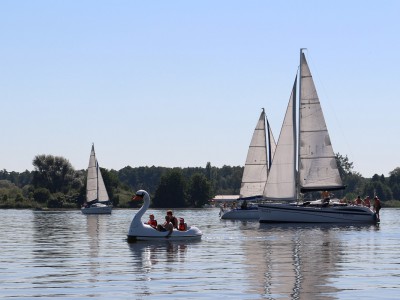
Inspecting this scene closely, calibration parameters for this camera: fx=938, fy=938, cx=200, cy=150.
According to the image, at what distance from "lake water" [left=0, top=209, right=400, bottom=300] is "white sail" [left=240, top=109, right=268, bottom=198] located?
48243 mm

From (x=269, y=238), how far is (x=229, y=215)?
46.8 meters

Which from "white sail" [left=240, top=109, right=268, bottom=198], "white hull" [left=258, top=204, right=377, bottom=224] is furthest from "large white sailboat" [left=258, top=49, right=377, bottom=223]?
"white sail" [left=240, top=109, right=268, bottom=198]

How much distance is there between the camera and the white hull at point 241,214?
100188mm

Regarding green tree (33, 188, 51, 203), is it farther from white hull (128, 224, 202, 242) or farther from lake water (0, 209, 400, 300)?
white hull (128, 224, 202, 242)

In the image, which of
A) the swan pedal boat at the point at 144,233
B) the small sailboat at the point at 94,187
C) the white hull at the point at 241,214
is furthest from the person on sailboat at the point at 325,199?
the small sailboat at the point at 94,187

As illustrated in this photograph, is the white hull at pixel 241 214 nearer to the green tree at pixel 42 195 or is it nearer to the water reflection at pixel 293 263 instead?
the water reflection at pixel 293 263

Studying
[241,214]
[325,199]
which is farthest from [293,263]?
[241,214]

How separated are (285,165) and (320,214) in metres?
5.65

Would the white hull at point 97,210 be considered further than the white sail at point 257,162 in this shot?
Yes

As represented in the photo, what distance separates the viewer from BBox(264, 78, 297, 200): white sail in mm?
80250

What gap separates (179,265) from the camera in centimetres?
3603

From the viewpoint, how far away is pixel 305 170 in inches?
3127

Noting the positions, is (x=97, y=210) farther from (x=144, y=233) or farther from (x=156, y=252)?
(x=156, y=252)

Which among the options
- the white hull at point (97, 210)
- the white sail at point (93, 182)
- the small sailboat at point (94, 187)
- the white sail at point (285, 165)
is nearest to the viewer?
the white sail at point (285, 165)
